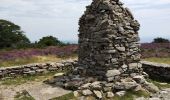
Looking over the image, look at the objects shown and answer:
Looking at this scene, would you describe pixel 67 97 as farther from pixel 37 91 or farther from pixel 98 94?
pixel 37 91

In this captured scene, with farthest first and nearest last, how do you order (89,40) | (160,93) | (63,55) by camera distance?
1. (63,55)
2. (89,40)
3. (160,93)

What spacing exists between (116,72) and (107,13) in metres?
2.79

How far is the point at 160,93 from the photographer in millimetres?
15766

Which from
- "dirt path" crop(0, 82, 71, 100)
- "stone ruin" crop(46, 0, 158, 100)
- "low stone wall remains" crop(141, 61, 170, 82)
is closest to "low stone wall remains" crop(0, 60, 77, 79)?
"dirt path" crop(0, 82, 71, 100)

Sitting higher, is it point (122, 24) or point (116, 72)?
point (122, 24)

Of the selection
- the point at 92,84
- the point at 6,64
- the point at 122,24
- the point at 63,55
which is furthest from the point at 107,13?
the point at 63,55

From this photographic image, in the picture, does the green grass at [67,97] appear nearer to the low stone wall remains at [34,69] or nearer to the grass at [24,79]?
the grass at [24,79]

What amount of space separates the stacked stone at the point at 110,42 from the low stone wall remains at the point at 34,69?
6.15 meters

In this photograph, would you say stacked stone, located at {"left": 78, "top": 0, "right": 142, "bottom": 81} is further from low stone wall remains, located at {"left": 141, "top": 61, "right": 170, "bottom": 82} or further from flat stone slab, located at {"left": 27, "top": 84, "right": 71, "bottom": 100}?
low stone wall remains, located at {"left": 141, "top": 61, "right": 170, "bottom": 82}

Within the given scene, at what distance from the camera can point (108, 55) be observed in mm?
16516

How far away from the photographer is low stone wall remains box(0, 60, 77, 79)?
23.0 meters

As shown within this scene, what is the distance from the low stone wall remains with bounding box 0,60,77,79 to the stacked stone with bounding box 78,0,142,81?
242 inches

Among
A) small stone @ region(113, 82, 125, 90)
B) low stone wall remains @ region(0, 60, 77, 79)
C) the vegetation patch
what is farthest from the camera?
low stone wall remains @ region(0, 60, 77, 79)

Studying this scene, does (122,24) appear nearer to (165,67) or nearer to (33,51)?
(165,67)
